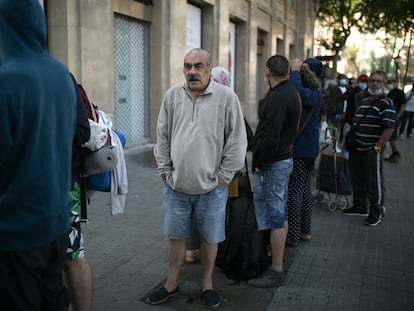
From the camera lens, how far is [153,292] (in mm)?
3557

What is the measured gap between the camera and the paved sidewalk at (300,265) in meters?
3.52

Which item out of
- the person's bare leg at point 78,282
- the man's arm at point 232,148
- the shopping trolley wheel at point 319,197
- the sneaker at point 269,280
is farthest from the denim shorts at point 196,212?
the shopping trolley wheel at point 319,197

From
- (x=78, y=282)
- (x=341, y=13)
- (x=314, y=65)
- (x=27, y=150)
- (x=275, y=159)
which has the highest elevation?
(x=341, y=13)

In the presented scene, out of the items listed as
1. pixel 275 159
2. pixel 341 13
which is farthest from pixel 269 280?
pixel 341 13

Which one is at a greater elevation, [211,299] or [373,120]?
[373,120]

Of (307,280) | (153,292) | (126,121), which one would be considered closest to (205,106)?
(153,292)

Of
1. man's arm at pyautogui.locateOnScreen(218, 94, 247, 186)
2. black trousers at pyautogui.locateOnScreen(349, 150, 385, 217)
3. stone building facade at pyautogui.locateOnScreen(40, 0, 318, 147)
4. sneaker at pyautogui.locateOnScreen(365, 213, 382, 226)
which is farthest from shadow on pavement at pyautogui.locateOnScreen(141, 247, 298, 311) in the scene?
stone building facade at pyautogui.locateOnScreen(40, 0, 318, 147)

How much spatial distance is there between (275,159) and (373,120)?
230cm

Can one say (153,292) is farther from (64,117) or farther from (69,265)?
(64,117)

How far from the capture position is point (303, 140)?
4656 mm

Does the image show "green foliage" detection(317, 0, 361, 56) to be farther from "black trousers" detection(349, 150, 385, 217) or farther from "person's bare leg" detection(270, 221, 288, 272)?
"person's bare leg" detection(270, 221, 288, 272)

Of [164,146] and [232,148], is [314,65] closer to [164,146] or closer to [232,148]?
[232,148]

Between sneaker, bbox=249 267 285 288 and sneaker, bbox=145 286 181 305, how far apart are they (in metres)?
0.71

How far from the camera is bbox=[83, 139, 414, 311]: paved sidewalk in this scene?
11.6ft
